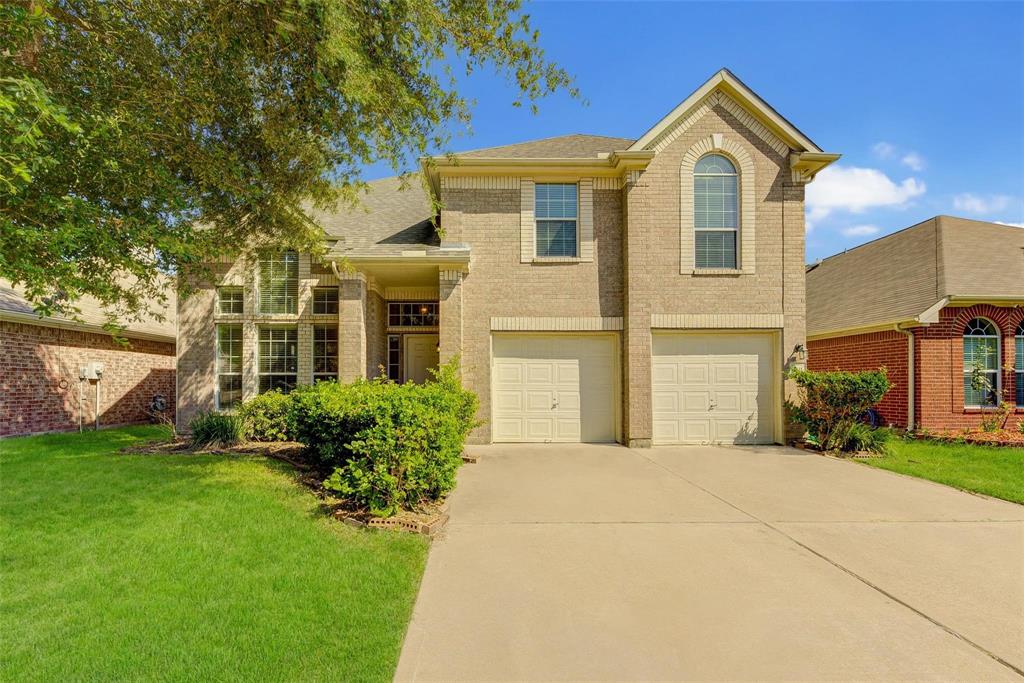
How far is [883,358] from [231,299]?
1722 centimetres

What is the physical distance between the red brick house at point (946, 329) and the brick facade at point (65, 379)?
2183 centimetres

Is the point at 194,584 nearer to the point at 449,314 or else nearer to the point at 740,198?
the point at 449,314

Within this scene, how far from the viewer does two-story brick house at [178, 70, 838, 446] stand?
33.8 feet

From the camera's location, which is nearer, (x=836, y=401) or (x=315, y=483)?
(x=315, y=483)

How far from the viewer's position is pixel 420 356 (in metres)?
12.6

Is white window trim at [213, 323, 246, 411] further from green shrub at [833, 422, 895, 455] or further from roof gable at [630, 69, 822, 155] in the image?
green shrub at [833, 422, 895, 455]

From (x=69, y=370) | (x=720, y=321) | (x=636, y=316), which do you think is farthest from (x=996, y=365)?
(x=69, y=370)

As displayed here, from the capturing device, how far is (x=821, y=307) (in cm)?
1544

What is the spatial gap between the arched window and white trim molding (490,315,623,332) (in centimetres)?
915

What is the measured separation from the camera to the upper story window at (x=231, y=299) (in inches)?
448

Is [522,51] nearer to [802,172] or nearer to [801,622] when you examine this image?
[801,622]

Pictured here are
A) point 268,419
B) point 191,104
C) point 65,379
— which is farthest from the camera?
point 65,379

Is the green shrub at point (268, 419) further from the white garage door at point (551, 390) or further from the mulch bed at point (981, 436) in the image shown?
the mulch bed at point (981, 436)

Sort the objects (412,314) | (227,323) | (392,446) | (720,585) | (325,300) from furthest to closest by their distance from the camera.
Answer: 1. (412,314)
2. (325,300)
3. (227,323)
4. (392,446)
5. (720,585)
